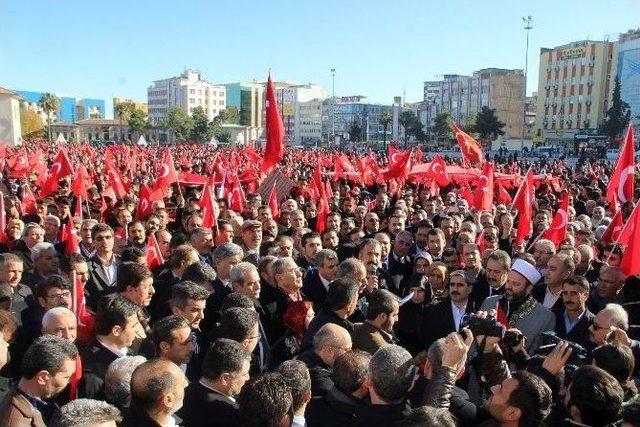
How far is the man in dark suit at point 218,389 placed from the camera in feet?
10.4

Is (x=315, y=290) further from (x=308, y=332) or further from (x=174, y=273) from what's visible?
(x=308, y=332)

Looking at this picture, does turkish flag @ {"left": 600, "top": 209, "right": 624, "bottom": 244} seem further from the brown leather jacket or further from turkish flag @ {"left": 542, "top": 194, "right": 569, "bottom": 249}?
the brown leather jacket

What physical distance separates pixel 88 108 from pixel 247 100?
52.2 meters

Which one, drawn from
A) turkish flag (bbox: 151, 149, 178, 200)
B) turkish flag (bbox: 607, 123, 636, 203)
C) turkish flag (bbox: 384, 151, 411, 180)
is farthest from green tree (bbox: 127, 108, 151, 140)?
turkish flag (bbox: 607, 123, 636, 203)

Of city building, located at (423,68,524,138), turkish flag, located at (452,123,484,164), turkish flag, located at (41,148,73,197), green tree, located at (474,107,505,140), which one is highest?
city building, located at (423,68,524,138)

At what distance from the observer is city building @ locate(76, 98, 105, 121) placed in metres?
181

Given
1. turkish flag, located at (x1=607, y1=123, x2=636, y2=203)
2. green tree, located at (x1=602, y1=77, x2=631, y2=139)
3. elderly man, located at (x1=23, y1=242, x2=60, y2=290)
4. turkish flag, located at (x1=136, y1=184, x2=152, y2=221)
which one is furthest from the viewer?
green tree, located at (x1=602, y1=77, x2=631, y2=139)

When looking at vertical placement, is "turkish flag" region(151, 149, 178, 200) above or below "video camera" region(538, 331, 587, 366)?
above

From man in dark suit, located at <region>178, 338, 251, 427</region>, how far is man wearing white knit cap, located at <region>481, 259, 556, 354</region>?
222 centimetres

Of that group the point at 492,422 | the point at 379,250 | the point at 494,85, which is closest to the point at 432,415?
the point at 492,422

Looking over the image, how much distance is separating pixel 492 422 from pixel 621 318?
1642mm

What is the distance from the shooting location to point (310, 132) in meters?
165

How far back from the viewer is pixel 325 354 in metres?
3.76

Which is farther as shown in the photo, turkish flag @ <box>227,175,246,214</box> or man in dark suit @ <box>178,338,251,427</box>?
turkish flag @ <box>227,175,246,214</box>
